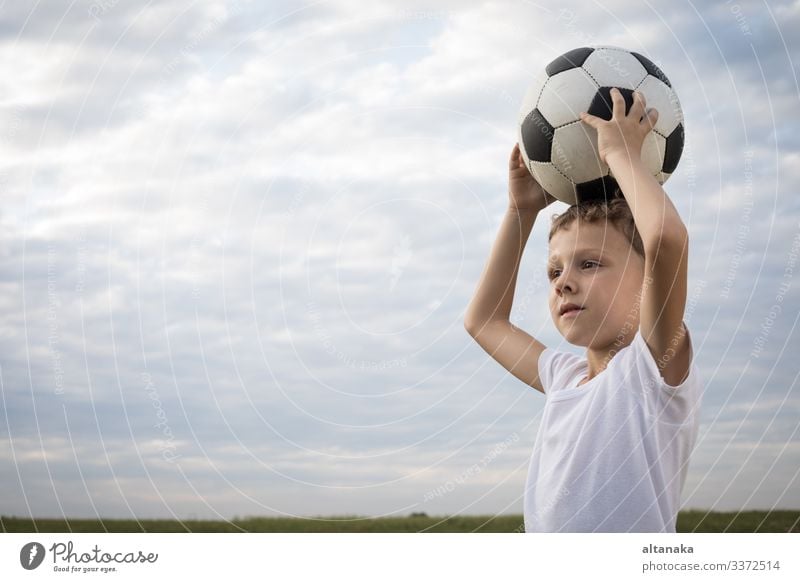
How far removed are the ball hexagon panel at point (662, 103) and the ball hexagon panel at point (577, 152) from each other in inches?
8.6

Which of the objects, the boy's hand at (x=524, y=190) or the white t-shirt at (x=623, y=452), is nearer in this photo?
the white t-shirt at (x=623, y=452)

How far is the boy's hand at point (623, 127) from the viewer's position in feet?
12.7

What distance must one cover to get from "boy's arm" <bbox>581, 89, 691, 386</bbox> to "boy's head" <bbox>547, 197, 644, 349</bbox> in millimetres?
316

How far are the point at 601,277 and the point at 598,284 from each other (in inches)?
1.4

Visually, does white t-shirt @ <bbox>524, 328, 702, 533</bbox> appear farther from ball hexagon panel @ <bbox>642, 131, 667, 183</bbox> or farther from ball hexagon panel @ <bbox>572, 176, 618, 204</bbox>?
ball hexagon panel @ <bbox>642, 131, 667, 183</bbox>

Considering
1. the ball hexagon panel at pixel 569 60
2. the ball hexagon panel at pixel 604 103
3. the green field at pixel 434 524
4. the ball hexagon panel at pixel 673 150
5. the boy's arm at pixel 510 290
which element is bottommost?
the green field at pixel 434 524

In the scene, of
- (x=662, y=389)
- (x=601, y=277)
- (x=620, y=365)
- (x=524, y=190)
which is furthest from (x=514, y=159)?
(x=662, y=389)

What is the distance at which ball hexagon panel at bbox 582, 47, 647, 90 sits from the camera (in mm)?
4254

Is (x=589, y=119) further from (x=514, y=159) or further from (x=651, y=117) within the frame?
(x=514, y=159)

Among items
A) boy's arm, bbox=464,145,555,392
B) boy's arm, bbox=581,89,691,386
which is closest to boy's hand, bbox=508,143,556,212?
boy's arm, bbox=464,145,555,392

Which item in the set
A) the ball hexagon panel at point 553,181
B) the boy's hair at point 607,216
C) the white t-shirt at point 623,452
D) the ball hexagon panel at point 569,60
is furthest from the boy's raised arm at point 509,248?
the white t-shirt at point 623,452

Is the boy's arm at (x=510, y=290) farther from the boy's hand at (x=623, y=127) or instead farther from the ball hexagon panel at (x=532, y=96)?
the boy's hand at (x=623, y=127)
